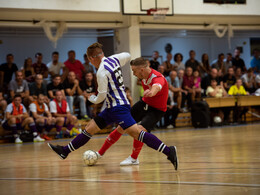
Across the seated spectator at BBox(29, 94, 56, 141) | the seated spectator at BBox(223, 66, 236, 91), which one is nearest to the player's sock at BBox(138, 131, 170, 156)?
the seated spectator at BBox(29, 94, 56, 141)

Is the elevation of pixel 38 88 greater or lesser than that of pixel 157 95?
lesser

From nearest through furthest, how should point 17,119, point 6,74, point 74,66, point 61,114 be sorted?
point 17,119
point 61,114
point 6,74
point 74,66

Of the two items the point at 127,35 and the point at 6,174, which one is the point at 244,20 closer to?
the point at 127,35

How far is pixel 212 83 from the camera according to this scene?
14258 mm

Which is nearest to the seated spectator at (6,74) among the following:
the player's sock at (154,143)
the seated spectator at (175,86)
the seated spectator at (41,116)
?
the seated spectator at (41,116)

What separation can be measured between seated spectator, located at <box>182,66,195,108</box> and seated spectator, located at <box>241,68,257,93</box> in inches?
93.0

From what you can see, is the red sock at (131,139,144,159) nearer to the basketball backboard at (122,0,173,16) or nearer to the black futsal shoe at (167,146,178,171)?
the black futsal shoe at (167,146,178,171)

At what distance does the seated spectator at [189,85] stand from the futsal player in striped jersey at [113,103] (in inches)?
346

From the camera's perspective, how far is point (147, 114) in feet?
18.7

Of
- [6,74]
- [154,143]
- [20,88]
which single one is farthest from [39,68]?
[154,143]

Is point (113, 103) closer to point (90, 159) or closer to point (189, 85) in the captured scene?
point (90, 159)

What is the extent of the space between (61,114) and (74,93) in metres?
1.04

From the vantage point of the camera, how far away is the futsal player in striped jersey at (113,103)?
505 cm

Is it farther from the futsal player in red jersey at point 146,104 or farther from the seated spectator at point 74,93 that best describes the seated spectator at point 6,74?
the futsal player in red jersey at point 146,104
